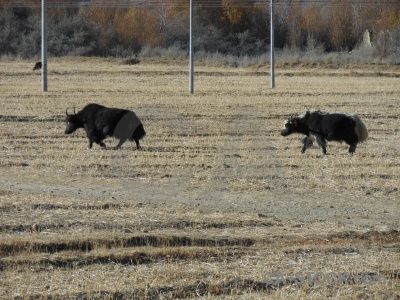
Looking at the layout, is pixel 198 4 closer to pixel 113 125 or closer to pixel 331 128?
pixel 113 125

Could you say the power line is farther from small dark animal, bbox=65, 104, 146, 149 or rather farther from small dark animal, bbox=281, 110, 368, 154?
small dark animal, bbox=281, 110, 368, 154

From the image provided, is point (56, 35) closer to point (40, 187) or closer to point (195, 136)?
point (195, 136)

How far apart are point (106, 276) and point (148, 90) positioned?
25.3m

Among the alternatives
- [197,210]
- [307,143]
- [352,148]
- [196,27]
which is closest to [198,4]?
[196,27]

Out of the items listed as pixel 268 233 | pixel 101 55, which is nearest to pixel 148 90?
pixel 268 233

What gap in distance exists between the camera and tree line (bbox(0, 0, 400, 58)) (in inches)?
2579

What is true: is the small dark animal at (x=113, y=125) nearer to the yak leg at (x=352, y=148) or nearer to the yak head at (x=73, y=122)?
the yak head at (x=73, y=122)

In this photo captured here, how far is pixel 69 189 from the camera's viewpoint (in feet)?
44.7

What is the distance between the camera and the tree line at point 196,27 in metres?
65.5

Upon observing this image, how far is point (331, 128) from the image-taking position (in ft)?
55.7

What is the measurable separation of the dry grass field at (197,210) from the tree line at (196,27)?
40231 millimetres

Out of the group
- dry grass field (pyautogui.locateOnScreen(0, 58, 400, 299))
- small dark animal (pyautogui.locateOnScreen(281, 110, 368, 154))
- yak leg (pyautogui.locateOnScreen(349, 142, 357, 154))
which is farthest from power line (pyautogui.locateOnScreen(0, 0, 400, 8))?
yak leg (pyautogui.locateOnScreen(349, 142, 357, 154))

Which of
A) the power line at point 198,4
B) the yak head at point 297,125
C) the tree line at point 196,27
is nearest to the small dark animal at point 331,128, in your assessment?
the yak head at point 297,125

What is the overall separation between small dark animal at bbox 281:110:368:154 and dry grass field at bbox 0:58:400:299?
1.08ft
